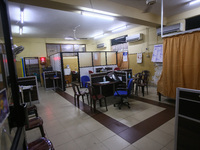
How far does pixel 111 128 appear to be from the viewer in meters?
2.59

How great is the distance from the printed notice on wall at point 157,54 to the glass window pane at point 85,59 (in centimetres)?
341

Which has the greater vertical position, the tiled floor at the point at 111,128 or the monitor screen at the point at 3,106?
the monitor screen at the point at 3,106

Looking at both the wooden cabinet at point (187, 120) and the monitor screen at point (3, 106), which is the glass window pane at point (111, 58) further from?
the monitor screen at point (3, 106)

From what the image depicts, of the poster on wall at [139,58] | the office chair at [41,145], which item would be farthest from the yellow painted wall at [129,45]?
the office chair at [41,145]

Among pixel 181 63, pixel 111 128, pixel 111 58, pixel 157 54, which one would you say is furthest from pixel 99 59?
pixel 111 128

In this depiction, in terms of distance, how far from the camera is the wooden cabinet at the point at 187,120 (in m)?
1.42

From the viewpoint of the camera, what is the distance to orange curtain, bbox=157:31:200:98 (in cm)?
294

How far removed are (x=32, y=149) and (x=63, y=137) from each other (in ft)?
3.16

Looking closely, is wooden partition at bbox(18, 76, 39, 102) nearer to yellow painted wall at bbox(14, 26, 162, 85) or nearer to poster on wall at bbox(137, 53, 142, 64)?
yellow painted wall at bbox(14, 26, 162, 85)

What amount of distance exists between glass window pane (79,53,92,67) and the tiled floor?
334 centimetres

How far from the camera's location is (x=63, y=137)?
93.6 inches

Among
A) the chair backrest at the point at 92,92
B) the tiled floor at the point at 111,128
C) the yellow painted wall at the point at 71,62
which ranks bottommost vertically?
the tiled floor at the point at 111,128

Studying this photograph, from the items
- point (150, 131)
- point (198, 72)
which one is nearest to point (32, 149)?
point (150, 131)

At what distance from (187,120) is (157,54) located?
15.3 ft
